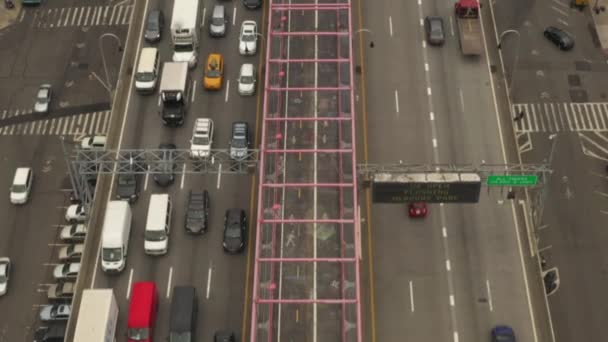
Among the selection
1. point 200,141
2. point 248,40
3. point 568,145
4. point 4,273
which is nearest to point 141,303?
point 4,273

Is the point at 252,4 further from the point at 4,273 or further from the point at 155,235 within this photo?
the point at 4,273

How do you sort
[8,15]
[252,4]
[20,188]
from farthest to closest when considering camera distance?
[8,15]
[252,4]
[20,188]

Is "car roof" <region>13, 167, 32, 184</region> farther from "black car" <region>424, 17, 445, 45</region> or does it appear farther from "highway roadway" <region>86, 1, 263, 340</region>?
"black car" <region>424, 17, 445, 45</region>

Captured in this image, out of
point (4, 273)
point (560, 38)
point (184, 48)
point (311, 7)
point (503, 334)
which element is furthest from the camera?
point (560, 38)

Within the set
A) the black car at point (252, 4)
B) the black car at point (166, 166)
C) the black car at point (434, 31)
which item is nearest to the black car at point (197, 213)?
the black car at point (166, 166)

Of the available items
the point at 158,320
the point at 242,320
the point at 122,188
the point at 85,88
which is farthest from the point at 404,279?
the point at 85,88

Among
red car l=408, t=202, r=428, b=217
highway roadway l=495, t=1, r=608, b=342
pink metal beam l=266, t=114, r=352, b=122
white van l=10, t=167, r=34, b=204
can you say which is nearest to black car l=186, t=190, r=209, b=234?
pink metal beam l=266, t=114, r=352, b=122

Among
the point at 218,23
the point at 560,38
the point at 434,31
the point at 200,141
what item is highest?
the point at 560,38

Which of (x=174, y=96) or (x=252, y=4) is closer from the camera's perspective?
(x=174, y=96)

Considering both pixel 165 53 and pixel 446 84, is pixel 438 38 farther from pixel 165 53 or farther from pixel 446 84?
pixel 165 53
